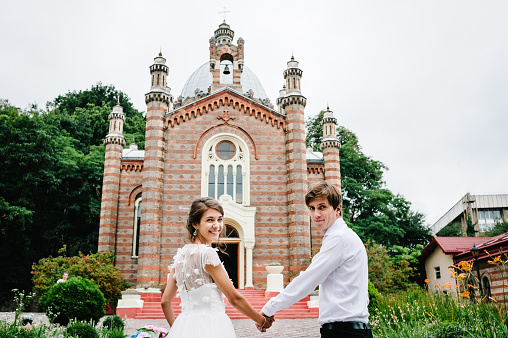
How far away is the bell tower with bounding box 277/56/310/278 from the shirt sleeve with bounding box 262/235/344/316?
54.5 ft

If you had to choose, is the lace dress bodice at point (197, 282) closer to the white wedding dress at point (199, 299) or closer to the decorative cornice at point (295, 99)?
the white wedding dress at point (199, 299)

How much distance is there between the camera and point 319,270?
3.44 meters

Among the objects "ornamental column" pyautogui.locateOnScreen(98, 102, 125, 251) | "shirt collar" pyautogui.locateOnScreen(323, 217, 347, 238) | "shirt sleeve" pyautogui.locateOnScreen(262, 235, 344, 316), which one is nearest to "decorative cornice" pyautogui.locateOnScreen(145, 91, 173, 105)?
"ornamental column" pyautogui.locateOnScreen(98, 102, 125, 251)

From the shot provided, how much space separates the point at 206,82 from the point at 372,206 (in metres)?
16.6

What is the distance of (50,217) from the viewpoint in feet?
95.9

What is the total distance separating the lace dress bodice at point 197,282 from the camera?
386cm

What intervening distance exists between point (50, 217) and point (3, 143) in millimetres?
6107

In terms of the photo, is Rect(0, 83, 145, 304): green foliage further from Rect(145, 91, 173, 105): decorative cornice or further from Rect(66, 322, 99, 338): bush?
Rect(66, 322, 99, 338): bush

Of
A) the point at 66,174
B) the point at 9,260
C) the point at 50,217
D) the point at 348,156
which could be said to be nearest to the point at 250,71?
the point at 348,156

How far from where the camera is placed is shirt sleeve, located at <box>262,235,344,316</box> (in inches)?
135

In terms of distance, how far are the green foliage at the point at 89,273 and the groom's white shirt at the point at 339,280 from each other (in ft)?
58.0

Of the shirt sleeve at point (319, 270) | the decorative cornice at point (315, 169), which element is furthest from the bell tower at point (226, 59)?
the shirt sleeve at point (319, 270)

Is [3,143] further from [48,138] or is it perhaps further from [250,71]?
[250,71]

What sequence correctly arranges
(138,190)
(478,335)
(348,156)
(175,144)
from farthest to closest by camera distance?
(348,156), (138,190), (175,144), (478,335)
